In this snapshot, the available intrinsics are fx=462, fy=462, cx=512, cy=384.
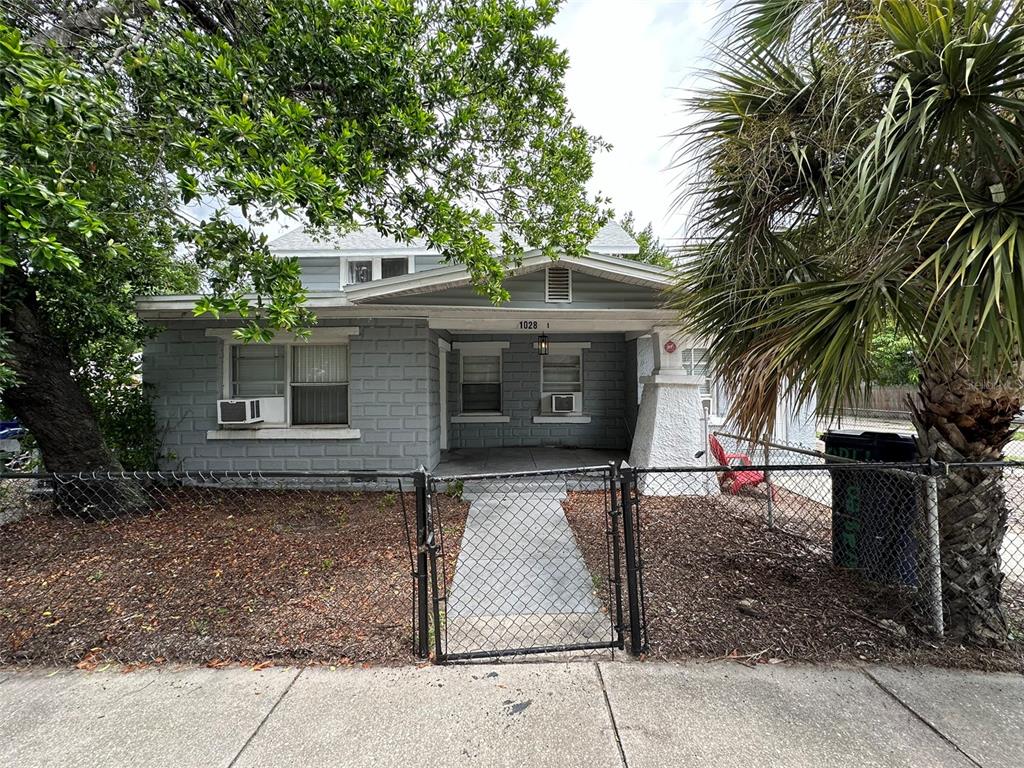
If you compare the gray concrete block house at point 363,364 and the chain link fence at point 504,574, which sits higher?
the gray concrete block house at point 363,364

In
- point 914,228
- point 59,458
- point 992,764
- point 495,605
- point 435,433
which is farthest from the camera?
point 435,433

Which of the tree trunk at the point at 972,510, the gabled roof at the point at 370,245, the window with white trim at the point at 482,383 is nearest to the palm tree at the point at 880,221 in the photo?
the tree trunk at the point at 972,510

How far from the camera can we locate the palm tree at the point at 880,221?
2.37 metres

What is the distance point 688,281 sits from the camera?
389cm

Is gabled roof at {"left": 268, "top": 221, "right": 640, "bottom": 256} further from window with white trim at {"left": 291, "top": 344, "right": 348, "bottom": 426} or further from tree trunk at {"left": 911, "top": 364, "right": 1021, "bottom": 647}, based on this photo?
tree trunk at {"left": 911, "top": 364, "right": 1021, "bottom": 647}

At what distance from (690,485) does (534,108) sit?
5514 millimetres

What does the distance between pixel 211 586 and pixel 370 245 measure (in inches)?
372

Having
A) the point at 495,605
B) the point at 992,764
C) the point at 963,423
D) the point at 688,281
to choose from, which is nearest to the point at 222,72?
→ the point at 688,281

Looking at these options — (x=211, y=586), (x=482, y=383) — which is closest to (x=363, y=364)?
(x=482, y=383)

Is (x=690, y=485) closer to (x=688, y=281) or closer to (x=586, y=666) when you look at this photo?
(x=688, y=281)

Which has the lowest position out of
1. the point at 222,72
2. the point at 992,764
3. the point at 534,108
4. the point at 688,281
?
the point at 992,764

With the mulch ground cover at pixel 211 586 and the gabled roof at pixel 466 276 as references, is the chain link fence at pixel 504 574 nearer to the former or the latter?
the mulch ground cover at pixel 211 586

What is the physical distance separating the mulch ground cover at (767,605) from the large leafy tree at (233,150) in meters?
3.52

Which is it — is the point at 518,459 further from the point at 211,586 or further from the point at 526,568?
the point at 211,586
